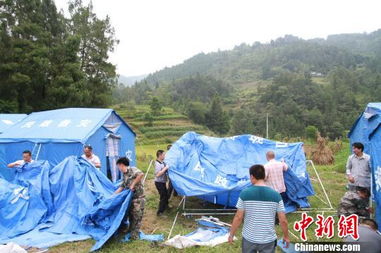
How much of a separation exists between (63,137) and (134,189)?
476cm

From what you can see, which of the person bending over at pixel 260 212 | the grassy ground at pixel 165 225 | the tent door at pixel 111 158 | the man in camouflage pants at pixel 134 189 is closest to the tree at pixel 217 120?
the grassy ground at pixel 165 225

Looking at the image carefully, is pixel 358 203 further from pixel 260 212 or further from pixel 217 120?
pixel 217 120

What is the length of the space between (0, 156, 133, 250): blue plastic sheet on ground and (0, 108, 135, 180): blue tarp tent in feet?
6.75

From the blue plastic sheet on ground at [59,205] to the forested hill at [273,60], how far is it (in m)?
80.6

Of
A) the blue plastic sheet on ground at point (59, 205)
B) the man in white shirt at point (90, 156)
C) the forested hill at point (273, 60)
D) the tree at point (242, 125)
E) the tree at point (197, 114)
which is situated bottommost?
the tree at point (242, 125)

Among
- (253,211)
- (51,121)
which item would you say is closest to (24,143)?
(51,121)

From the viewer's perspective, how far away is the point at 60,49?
22.7 meters

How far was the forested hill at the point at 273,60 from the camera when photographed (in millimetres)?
93062

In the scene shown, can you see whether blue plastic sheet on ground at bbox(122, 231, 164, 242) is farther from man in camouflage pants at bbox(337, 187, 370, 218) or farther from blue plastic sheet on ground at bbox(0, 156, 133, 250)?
man in camouflage pants at bbox(337, 187, 370, 218)

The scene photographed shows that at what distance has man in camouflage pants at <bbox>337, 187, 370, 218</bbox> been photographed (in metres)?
5.41

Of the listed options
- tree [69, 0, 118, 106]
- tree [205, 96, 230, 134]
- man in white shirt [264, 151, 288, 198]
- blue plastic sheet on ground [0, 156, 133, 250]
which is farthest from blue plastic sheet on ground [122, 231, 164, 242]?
tree [205, 96, 230, 134]

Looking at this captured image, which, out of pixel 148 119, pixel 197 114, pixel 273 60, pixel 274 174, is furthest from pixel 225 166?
pixel 273 60

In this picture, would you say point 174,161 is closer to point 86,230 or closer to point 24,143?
point 86,230

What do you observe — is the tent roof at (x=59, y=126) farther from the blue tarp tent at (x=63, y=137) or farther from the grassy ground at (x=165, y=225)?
the grassy ground at (x=165, y=225)
